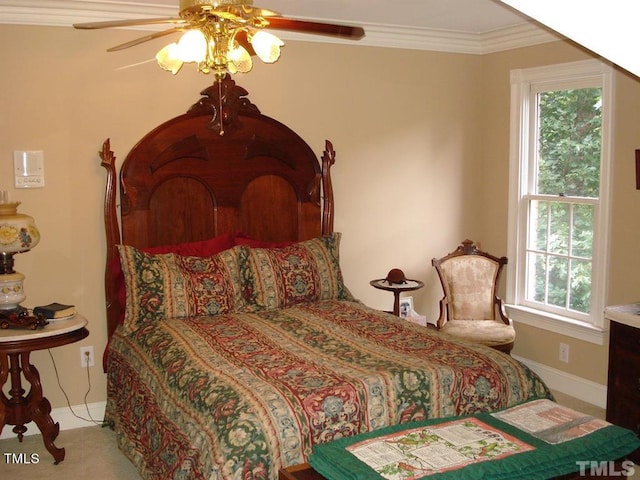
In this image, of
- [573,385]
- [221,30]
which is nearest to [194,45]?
[221,30]

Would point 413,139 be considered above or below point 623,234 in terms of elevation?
above

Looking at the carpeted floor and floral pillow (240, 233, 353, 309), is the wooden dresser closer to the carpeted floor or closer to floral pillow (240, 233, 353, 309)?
floral pillow (240, 233, 353, 309)

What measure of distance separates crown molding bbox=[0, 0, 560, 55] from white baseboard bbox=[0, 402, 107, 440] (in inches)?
85.5

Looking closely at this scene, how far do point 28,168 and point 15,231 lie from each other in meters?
0.47

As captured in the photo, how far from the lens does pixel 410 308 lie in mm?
4895

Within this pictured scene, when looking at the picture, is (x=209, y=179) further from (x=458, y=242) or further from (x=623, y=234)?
(x=623, y=234)

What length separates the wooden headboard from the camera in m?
4.00

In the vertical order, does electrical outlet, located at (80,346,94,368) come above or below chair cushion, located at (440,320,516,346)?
below

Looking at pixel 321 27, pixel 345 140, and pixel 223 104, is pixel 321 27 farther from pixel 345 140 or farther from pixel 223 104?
pixel 345 140

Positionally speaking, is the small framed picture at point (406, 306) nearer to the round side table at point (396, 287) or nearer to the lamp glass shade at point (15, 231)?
the round side table at point (396, 287)

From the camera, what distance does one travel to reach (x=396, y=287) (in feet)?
14.9

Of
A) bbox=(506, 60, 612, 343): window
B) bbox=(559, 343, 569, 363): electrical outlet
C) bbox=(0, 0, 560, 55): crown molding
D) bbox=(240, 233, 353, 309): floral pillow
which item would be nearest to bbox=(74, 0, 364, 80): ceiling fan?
bbox=(0, 0, 560, 55): crown molding

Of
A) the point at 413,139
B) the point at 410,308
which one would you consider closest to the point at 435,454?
the point at 410,308

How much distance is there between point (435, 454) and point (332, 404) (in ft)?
1.46
